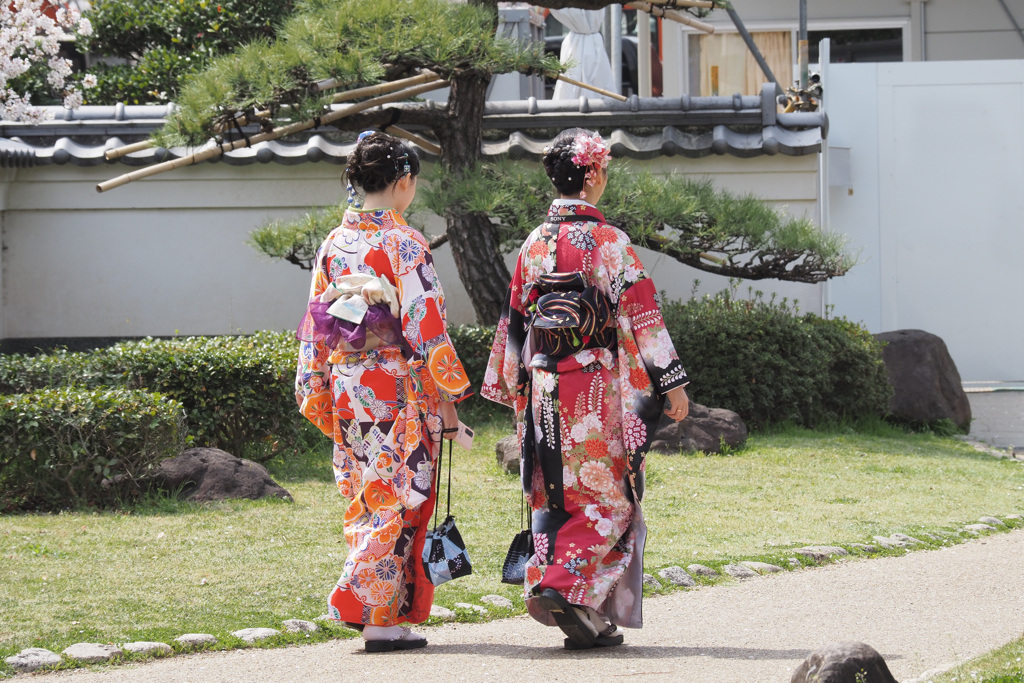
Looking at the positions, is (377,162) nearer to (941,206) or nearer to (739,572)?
(739,572)

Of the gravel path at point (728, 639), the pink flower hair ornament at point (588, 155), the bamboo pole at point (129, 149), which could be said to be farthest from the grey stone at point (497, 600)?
the bamboo pole at point (129, 149)

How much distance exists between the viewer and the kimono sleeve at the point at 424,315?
4.00m

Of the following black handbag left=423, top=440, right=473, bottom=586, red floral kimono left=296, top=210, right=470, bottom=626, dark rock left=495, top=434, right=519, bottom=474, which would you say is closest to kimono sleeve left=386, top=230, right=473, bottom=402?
red floral kimono left=296, top=210, right=470, bottom=626

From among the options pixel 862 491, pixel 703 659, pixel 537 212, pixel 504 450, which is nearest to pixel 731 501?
pixel 862 491

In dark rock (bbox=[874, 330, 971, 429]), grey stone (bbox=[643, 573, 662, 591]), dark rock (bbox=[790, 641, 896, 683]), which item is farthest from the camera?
dark rock (bbox=[874, 330, 971, 429])

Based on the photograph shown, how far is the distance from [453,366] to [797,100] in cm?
915

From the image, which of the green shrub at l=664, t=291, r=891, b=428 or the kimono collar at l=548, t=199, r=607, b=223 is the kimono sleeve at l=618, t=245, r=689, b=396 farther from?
the green shrub at l=664, t=291, r=891, b=428

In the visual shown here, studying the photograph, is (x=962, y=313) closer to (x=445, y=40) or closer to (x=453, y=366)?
(x=445, y=40)

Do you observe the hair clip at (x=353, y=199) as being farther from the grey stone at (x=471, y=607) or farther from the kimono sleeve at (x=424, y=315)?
the grey stone at (x=471, y=607)

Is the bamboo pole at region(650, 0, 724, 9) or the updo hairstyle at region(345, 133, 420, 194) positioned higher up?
the bamboo pole at region(650, 0, 724, 9)

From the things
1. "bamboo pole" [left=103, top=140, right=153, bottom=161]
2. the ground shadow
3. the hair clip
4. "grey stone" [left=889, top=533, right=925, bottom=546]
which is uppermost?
"bamboo pole" [left=103, top=140, right=153, bottom=161]

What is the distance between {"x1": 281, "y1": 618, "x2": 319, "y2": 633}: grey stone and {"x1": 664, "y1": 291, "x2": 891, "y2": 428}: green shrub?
17.5 ft

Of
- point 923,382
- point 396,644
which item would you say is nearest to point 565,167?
point 396,644

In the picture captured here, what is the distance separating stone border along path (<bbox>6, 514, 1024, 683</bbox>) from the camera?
12.1ft
